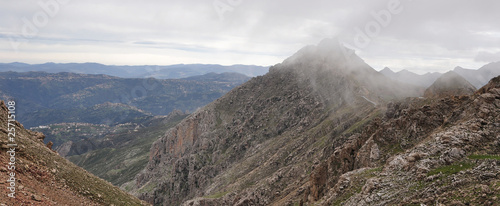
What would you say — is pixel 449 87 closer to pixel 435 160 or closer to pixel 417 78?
pixel 435 160

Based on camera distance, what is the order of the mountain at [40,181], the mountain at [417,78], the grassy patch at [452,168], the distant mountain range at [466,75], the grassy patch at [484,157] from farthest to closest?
1. the mountain at [417,78]
2. the distant mountain range at [466,75]
3. the grassy patch at [452,168]
4. the grassy patch at [484,157]
5. the mountain at [40,181]

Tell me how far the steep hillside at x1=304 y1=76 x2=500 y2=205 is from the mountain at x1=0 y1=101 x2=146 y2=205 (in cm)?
2976

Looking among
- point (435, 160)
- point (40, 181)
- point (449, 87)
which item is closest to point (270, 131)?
point (449, 87)

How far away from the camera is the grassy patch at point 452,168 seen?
2752 cm

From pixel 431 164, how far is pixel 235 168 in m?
99.0

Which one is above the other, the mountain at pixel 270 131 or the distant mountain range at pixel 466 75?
the distant mountain range at pixel 466 75

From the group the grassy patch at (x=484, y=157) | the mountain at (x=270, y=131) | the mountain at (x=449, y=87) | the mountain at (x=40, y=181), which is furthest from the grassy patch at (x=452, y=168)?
the mountain at (x=449, y=87)

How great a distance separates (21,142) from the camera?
37.2 meters

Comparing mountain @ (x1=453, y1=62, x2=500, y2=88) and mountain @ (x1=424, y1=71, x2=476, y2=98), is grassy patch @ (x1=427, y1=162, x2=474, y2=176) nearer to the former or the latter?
mountain @ (x1=424, y1=71, x2=476, y2=98)

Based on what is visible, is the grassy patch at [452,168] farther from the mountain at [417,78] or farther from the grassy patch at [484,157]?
the mountain at [417,78]

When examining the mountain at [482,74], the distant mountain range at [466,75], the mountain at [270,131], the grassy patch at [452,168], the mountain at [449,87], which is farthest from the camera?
the distant mountain range at [466,75]

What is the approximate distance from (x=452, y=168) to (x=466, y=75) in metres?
113

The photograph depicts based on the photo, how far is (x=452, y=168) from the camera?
28.3m

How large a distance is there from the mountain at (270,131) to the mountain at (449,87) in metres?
15.1
